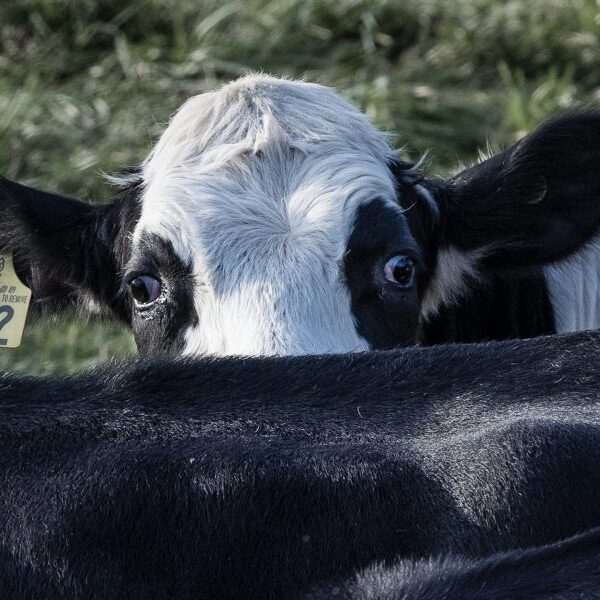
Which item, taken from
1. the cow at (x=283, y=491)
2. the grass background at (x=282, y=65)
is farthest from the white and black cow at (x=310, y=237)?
the grass background at (x=282, y=65)

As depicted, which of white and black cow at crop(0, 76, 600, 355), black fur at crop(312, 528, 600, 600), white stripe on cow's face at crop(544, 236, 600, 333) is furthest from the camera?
white stripe on cow's face at crop(544, 236, 600, 333)

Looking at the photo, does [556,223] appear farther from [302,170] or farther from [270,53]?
[270,53]

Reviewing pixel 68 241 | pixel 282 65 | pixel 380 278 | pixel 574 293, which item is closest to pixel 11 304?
pixel 68 241

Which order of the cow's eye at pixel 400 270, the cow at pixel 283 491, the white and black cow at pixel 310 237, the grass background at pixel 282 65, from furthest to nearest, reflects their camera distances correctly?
the grass background at pixel 282 65
the cow's eye at pixel 400 270
the white and black cow at pixel 310 237
the cow at pixel 283 491

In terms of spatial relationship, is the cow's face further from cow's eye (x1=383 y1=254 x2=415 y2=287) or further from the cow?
the cow

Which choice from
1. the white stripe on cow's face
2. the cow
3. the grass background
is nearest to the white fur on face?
the white stripe on cow's face

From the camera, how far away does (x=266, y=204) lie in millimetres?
3348

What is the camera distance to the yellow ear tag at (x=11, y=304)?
3537 mm

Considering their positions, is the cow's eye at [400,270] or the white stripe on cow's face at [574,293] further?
the white stripe on cow's face at [574,293]

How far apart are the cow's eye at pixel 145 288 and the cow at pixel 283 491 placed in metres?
→ 1.24

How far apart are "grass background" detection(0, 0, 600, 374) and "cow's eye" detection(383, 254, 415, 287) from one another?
288 centimetres

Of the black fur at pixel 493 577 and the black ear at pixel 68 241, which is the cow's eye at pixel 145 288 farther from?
the black fur at pixel 493 577

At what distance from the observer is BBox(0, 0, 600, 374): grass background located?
21.5ft

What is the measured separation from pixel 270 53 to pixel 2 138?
156 cm
